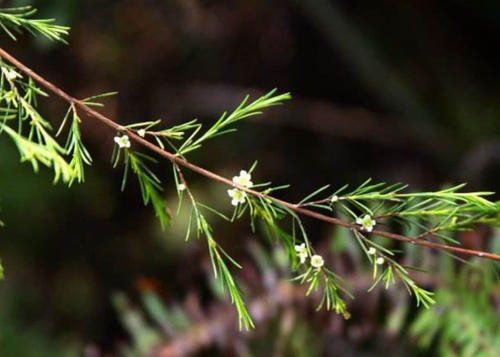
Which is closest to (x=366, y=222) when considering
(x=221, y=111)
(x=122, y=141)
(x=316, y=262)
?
(x=316, y=262)

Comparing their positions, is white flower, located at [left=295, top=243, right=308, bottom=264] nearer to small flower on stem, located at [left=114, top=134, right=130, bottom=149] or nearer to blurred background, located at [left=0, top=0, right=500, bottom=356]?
small flower on stem, located at [left=114, top=134, right=130, bottom=149]

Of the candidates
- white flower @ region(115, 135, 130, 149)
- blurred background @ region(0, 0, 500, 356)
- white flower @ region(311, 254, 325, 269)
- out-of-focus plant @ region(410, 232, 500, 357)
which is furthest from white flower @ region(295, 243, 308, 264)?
blurred background @ region(0, 0, 500, 356)

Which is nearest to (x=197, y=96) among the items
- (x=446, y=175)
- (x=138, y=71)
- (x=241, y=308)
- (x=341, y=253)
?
(x=138, y=71)

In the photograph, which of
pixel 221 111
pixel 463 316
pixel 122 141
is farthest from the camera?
pixel 221 111

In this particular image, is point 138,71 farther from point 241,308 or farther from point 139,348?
point 241,308

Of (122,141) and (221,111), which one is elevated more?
(221,111)

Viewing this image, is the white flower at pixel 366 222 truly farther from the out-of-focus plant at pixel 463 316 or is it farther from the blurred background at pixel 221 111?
the blurred background at pixel 221 111

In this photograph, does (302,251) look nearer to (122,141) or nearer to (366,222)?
(366,222)

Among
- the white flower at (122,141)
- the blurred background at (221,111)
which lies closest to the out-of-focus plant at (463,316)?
the blurred background at (221,111)
